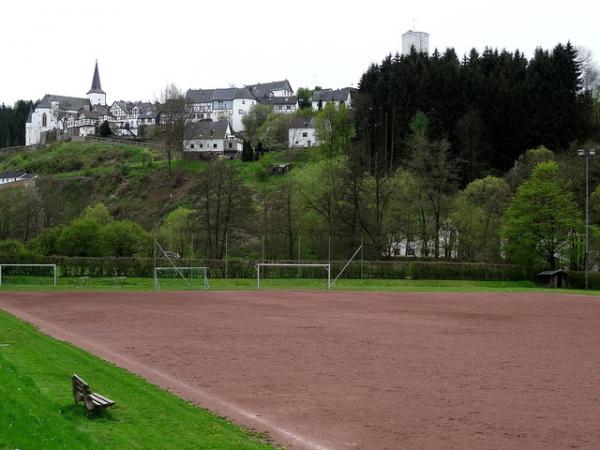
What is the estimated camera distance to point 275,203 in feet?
264

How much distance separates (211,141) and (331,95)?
40.4m

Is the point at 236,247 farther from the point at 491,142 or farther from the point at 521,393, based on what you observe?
the point at 521,393

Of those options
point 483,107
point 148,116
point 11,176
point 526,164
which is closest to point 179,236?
point 526,164

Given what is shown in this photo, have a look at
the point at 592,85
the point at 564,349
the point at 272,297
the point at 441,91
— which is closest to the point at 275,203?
the point at 272,297

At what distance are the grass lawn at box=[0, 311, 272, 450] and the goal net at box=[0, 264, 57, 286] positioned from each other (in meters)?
42.5

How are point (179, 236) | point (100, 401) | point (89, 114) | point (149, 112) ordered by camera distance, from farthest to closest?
point (149, 112), point (89, 114), point (179, 236), point (100, 401)

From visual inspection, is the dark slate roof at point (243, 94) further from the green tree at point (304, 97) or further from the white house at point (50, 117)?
the white house at point (50, 117)

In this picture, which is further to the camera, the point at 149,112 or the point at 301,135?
the point at 149,112

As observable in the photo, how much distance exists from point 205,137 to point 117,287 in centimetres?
9421

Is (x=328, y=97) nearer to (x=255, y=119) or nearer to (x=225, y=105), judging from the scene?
(x=255, y=119)

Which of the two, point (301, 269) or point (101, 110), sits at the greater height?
point (101, 110)

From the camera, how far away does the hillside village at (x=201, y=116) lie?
146500mm

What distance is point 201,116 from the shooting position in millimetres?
179625

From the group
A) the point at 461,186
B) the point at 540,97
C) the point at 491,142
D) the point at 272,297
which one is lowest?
the point at 272,297
